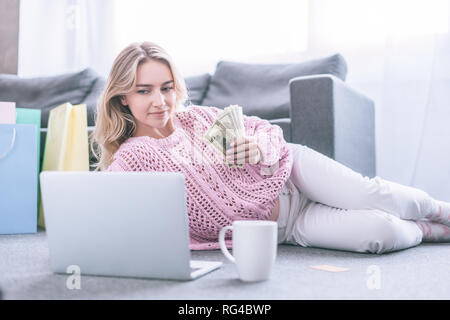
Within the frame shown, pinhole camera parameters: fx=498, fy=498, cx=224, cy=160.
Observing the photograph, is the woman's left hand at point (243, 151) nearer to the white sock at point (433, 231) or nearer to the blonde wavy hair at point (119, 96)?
the blonde wavy hair at point (119, 96)

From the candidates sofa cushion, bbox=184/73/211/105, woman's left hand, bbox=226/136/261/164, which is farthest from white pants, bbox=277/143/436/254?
sofa cushion, bbox=184/73/211/105

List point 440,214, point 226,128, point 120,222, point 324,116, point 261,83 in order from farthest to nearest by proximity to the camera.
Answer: point 261,83 < point 324,116 < point 440,214 < point 226,128 < point 120,222

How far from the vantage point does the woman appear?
1374 mm

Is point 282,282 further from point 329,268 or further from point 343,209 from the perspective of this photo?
point 343,209

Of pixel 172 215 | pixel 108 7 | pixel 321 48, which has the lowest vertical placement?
pixel 172 215

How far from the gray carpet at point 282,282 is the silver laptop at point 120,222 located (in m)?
0.04

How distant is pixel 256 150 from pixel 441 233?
2.36 feet

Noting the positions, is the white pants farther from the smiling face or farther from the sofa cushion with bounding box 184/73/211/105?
the sofa cushion with bounding box 184/73/211/105

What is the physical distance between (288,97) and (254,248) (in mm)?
1602

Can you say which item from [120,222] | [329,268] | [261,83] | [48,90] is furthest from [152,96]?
[48,90]

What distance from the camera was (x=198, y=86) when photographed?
2.92 m

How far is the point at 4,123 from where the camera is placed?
6.54ft
